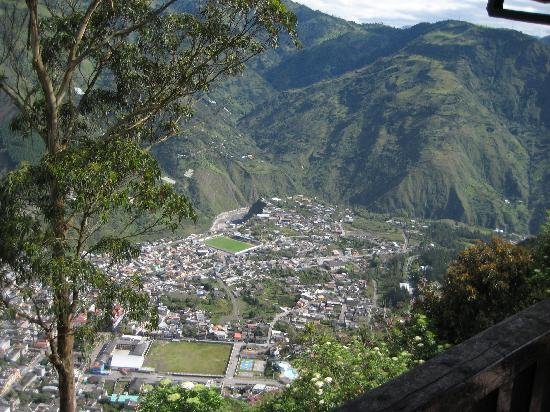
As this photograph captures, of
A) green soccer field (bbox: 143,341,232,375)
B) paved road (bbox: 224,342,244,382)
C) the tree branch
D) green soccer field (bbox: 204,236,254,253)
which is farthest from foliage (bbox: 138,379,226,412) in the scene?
green soccer field (bbox: 204,236,254,253)

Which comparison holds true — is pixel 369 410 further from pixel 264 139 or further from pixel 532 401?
pixel 264 139

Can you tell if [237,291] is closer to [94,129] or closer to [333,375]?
[94,129]

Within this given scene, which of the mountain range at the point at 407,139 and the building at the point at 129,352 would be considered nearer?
the building at the point at 129,352

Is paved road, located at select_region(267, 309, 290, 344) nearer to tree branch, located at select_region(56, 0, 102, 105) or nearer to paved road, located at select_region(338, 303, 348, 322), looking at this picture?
paved road, located at select_region(338, 303, 348, 322)

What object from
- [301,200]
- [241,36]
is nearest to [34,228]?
[241,36]

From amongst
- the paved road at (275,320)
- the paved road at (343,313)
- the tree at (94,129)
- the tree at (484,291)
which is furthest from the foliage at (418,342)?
the paved road at (343,313)

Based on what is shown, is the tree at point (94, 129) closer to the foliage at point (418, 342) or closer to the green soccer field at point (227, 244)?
the foliage at point (418, 342)
